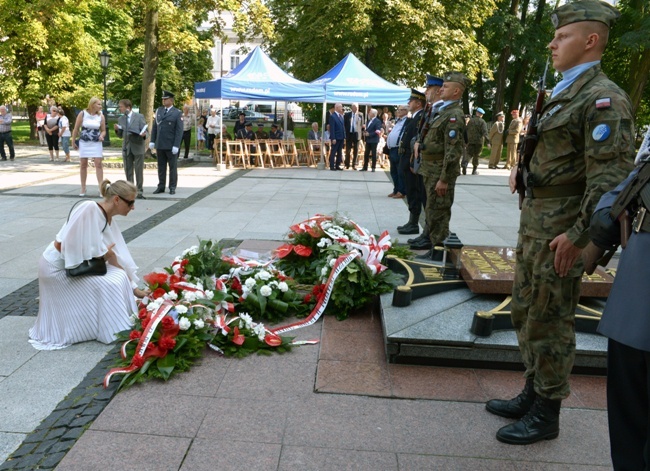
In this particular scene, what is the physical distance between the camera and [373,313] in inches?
200

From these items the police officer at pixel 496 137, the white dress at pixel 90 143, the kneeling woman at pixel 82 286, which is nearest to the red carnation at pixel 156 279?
the kneeling woman at pixel 82 286

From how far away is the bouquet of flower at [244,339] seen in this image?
4.24 m

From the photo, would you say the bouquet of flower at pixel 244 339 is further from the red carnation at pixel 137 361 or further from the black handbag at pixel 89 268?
the black handbag at pixel 89 268

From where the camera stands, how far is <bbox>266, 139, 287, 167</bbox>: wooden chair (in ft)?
62.0

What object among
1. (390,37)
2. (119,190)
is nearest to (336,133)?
(390,37)

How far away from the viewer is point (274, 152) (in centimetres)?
1931

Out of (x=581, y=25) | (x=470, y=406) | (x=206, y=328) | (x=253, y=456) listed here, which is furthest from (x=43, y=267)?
(x=581, y=25)

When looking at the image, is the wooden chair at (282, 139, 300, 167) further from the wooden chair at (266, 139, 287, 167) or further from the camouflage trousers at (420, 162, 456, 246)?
the camouflage trousers at (420, 162, 456, 246)

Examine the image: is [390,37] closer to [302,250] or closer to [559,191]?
[302,250]

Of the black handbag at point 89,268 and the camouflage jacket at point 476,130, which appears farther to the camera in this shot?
the camouflage jacket at point 476,130

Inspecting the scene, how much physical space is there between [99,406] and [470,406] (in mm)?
2180

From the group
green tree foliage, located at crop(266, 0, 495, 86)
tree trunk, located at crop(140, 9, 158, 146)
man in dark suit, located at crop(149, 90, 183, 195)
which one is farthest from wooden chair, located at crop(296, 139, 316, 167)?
man in dark suit, located at crop(149, 90, 183, 195)

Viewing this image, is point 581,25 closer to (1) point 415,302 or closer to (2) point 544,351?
(2) point 544,351

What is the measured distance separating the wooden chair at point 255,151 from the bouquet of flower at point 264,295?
13809 millimetres
